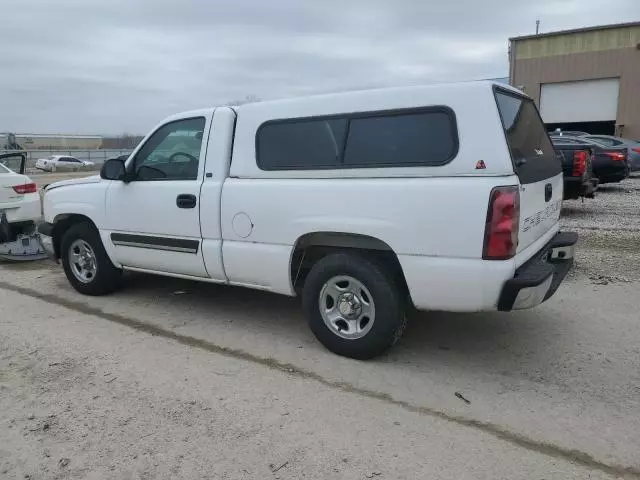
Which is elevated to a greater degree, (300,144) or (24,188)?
(300,144)

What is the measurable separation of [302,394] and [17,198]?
6111 mm

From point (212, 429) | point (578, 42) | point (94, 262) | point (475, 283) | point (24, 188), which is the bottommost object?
point (212, 429)

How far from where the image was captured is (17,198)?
7.68 metres

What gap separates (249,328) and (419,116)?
7.79 ft

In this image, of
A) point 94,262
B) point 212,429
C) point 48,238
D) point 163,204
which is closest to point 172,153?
point 163,204

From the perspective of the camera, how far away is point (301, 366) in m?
3.99

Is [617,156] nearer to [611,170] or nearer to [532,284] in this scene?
[611,170]

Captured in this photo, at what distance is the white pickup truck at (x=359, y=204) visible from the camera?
343 cm

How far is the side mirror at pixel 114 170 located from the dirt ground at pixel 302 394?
4.36 feet

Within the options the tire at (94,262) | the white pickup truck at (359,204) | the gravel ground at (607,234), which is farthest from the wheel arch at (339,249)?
the gravel ground at (607,234)

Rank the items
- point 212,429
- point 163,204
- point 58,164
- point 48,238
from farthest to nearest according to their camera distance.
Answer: point 58,164
point 48,238
point 163,204
point 212,429

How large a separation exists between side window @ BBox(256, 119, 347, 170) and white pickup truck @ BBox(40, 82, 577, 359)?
0.01 metres

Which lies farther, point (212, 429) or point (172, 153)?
point (172, 153)

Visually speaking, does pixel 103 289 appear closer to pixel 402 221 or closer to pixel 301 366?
pixel 301 366
